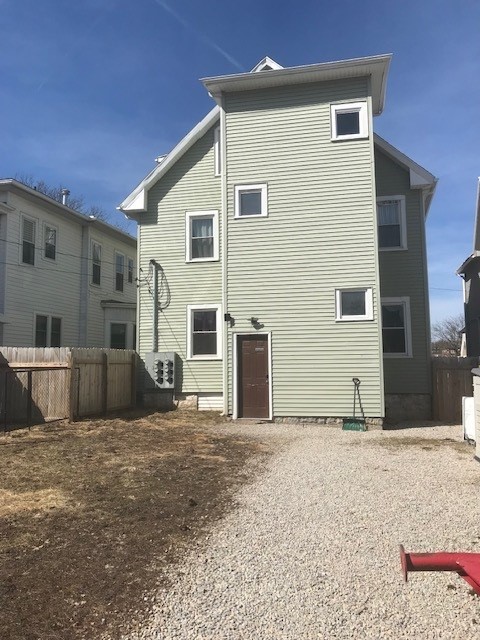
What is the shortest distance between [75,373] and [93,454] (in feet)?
13.6

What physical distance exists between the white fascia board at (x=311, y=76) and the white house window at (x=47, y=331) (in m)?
10.0

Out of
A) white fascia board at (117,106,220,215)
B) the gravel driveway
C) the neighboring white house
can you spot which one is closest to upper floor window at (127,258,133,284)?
the neighboring white house

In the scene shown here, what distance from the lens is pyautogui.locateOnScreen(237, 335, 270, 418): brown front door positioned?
1275 centimetres

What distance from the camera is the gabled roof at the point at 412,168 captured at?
45.9ft

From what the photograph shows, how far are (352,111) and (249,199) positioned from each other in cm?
347

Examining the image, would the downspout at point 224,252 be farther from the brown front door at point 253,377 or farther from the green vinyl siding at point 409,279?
the green vinyl siding at point 409,279

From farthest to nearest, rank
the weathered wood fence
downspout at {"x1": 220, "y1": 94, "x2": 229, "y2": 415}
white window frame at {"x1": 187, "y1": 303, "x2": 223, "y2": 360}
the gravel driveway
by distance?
white window frame at {"x1": 187, "y1": 303, "x2": 223, "y2": 360}
downspout at {"x1": 220, "y1": 94, "x2": 229, "y2": 415}
the weathered wood fence
the gravel driveway

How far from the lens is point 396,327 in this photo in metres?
14.0

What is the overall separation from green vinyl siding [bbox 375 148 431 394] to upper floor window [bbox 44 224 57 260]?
11792mm

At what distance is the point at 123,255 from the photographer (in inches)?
907

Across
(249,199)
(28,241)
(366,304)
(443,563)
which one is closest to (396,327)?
(366,304)

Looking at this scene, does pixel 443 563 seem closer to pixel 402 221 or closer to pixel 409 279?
pixel 409 279

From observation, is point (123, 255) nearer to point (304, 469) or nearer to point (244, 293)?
point (244, 293)

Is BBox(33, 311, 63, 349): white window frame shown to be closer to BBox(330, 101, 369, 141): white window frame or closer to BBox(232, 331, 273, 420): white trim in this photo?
BBox(232, 331, 273, 420): white trim
